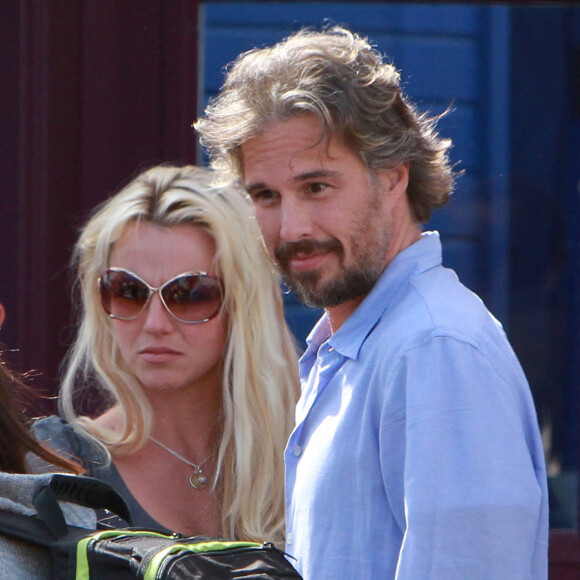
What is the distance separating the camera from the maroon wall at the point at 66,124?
3.43m

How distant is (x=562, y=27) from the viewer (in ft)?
11.5

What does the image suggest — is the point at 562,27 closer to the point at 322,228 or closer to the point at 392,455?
the point at 322,228

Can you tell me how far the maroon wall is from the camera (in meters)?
3.43

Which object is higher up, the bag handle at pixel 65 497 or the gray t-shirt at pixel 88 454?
the bag handle at pixel 65 497

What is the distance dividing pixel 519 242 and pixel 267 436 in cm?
129

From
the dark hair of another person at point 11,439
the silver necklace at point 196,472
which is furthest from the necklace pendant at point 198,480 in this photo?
the dark hair of another person at point 11,439

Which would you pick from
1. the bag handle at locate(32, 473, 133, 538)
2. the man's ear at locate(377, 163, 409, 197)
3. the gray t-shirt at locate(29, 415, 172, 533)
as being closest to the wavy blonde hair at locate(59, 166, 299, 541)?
the gray t-shirt at locate(29, 415, 172, 533)

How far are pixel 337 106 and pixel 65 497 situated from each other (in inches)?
41.9

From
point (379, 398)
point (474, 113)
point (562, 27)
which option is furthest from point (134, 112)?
point (379, 398)

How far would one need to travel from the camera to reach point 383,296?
1.95 metres

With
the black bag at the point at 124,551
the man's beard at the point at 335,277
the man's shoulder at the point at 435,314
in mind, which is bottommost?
the black bag at the point at 124,551

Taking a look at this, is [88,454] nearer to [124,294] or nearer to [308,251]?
[124,294]

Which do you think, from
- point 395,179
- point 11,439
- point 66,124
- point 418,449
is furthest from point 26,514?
point 66,124

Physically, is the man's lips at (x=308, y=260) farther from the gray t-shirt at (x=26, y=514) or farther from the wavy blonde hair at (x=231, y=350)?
the gray t-shirt at (x=26, y=514)
